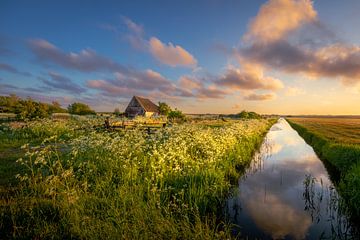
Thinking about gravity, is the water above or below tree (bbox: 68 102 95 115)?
below

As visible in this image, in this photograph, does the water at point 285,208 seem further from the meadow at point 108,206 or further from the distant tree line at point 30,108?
the distant tree line at point 30,108

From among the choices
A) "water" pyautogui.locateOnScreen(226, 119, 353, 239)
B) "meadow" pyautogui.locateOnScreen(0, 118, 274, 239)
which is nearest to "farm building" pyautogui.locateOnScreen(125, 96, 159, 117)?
"water" pyautogui.locateOnScreen(226, 119, 353, 239)

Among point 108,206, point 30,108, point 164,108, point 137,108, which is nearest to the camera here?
point 108,206

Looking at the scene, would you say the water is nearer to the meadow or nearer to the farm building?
the meadow

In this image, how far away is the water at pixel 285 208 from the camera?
673 centimetres

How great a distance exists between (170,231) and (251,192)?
19.6 feet

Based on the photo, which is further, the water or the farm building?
the farm building

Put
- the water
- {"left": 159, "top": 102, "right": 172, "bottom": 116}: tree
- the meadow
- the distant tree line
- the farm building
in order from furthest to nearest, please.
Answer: {"left": 159, "top": 102, "right": 172, "bottom": 116}: tree, the farm building, the distant tree line, the water, the meadow

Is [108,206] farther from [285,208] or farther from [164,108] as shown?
[164,108]

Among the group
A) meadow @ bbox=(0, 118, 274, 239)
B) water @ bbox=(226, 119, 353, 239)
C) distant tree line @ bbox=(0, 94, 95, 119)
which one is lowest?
water @ bbox=(226, 119, 353, 239)

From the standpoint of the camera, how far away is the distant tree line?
2919cm

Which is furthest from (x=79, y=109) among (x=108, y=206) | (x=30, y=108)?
(x=108, y=206)

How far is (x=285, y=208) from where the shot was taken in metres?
8.44

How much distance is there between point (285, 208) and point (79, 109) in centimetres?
6717
